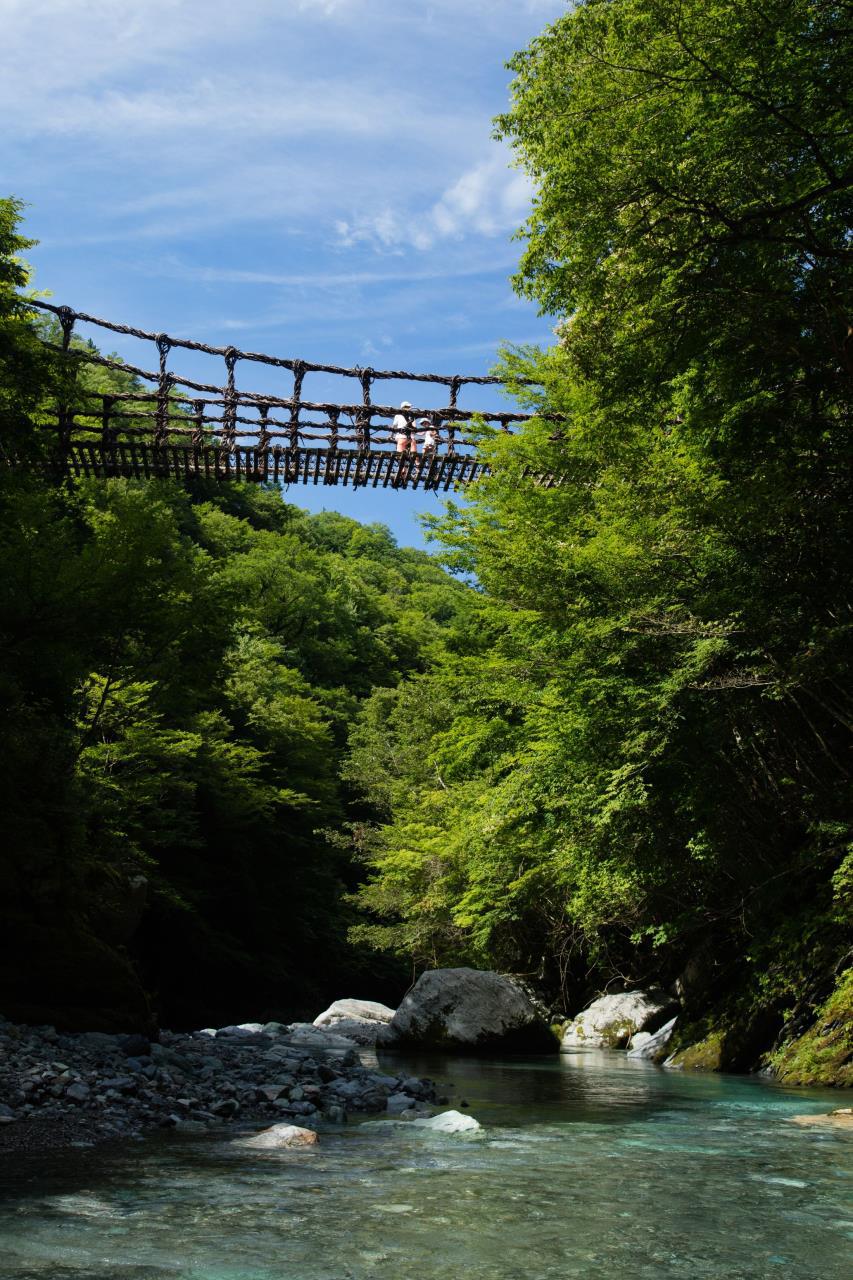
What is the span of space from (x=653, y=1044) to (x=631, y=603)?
747 cm

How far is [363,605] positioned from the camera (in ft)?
154

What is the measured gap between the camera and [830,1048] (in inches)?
399

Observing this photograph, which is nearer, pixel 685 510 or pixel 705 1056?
pixel 685 510

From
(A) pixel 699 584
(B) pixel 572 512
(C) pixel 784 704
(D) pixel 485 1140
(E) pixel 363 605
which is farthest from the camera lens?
(E) pixel 363 605

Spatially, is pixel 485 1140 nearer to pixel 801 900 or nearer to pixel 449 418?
pixel 801 900

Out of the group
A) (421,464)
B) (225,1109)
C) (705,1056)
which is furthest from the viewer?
(421,464)

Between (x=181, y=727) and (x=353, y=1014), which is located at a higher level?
(x=181, y=727)

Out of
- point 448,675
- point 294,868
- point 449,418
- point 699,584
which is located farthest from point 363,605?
point 699,584

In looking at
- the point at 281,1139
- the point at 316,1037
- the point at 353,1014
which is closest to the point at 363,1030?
the point at 316,1037

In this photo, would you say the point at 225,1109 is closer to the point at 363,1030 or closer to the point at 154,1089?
the point at 154,1089

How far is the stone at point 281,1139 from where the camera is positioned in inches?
251

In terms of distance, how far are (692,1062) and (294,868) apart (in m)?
19.1

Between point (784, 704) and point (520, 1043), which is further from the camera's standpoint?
point (520, 1043)

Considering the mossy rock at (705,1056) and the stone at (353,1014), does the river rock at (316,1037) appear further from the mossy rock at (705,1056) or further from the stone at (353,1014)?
the mossy rock at (705,1056)
